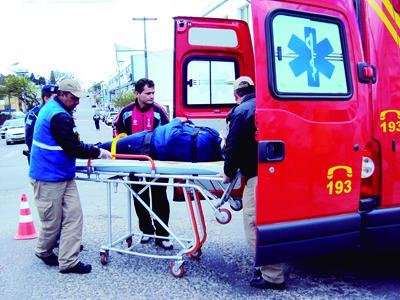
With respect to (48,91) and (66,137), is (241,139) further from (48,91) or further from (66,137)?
(48,91)

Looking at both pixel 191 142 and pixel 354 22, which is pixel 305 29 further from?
pixel 191 142

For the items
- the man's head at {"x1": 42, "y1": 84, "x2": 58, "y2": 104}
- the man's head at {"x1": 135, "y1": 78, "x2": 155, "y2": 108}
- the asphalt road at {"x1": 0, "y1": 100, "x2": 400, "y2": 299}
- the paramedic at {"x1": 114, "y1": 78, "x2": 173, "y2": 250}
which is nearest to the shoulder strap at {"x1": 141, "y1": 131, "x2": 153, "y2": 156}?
the paramedic at {"x1": 114, "y1": 78, "x2": 173, "y2": 250}

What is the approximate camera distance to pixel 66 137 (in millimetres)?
4156

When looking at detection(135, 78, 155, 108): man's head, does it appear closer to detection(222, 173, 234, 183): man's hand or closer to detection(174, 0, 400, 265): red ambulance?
detection(222, 173, 234, 183): man's hand

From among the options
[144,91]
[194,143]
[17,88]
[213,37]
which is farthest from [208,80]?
[17,88]

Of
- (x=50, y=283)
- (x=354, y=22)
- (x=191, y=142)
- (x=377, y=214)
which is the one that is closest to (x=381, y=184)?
(x=377, y=214)

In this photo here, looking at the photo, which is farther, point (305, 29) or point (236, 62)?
point (236, 62)

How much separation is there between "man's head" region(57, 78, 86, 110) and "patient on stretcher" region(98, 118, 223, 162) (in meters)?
0.70

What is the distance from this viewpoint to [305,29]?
3.32 m

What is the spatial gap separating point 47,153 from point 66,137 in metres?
0.28

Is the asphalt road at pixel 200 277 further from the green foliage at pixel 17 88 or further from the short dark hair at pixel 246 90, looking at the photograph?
the green foliage at pixel 17 88

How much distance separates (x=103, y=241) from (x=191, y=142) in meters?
2.00

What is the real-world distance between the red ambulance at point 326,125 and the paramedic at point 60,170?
74.5 inches

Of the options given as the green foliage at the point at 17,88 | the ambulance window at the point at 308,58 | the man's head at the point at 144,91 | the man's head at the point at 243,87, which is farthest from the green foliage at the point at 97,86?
the ambulance window at the point at 308,58
